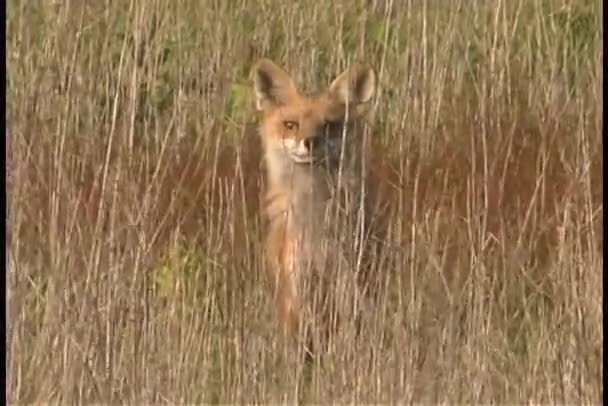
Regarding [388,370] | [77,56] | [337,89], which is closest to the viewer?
[388,370]

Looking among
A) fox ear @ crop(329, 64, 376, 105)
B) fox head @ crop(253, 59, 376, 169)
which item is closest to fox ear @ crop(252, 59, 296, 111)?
fox head @ crop(253, 59, 376, 169)

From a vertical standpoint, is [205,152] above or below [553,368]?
above

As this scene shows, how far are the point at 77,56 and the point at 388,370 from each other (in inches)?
44.9

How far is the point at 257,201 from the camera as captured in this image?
4.16 m

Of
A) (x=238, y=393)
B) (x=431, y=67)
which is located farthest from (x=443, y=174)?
(x=238, y=393)

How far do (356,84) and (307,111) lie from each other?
0.19 meters

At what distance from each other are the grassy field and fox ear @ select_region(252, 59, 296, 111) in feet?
0.25

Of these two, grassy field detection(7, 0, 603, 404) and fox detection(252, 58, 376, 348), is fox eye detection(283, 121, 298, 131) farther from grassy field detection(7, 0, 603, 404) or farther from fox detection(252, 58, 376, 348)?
grassy field detection(7, 0, 603, 404)

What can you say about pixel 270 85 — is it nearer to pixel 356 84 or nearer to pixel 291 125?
pixel 291 125

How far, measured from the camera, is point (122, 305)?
3189mm

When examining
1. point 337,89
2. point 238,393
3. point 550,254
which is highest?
point 337,89

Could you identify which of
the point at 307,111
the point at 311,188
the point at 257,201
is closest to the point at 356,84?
the point at 307,111

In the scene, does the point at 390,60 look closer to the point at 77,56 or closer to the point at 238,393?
the point at 77,56

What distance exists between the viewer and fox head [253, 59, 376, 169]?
388cm
